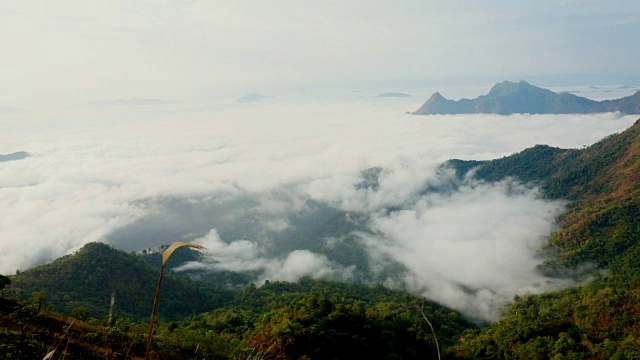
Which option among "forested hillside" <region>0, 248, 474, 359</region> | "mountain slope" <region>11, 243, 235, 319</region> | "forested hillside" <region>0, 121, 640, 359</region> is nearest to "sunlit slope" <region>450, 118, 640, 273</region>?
"forested hillside" <region>0, 121, 640, 359</region>

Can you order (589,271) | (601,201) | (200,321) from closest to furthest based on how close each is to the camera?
1. (200,321)
2. (589,271)
3. (601,201)

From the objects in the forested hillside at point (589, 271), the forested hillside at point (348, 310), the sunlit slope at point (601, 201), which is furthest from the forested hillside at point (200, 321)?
the sunlit slope at point (601, 201)

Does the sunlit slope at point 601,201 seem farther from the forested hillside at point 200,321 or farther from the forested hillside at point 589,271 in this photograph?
the forested hillside at point 200,321

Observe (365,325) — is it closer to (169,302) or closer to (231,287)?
(169,302)

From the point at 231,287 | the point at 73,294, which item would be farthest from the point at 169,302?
the point at 231,287

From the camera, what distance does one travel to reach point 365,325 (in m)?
Answer: 43.2

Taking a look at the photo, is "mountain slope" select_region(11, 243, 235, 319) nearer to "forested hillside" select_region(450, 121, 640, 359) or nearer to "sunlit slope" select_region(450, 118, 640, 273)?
"forested hillside" select_region(450, 121, 640, 359)

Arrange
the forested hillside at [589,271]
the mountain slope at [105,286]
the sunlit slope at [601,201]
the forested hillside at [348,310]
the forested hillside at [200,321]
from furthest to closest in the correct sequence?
the sunlit slope at [601,201] → the mountain slope at [105,286] → the forested hillside at [589,271] → the forested hillside at [348,310] → the forested hillside at [200,321]

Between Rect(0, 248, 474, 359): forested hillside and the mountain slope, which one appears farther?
the mountain slope

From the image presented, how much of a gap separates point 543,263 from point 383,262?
228 ft

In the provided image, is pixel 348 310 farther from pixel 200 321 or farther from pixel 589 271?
pixel 589 271

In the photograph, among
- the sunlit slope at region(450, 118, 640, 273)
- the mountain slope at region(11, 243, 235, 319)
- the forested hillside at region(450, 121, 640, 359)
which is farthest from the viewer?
the sunlit slope at region(450, 118, 640, 273)

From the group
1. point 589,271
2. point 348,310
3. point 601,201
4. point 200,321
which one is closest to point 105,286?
point 200,321

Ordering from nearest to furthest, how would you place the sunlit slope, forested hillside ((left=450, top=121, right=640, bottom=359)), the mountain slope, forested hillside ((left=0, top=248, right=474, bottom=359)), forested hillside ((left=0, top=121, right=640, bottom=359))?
forested hillside ((left=0, top=248, right=474, bottom=359)), forested hillside ((left=0, top=121, right=640, bottom=359)), forested hillside ((left=450, top=121, right=640, bottom=359)), the mountain slope, the sunlit slope
